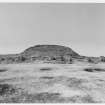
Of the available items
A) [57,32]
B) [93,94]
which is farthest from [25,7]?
[93,94]

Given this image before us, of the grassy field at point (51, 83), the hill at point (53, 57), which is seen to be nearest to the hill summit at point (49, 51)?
the hill at point (53, 57)

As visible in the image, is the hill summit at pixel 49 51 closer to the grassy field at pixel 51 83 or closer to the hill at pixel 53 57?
the hill at pixel 53 57

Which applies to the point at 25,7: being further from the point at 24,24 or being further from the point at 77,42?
the point at 77,42

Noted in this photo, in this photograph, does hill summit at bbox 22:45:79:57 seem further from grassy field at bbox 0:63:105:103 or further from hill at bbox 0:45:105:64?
grassy field at bbox 0:63:105:103

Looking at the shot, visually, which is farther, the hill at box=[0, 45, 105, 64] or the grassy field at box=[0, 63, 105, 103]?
the hill at box=[0, 45, 105, 64]

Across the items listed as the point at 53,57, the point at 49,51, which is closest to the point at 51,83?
the point at 53,57

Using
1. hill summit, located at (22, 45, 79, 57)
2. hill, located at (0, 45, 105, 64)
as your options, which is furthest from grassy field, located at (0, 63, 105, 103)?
hill summit, located at (22, 45, 79, 57)

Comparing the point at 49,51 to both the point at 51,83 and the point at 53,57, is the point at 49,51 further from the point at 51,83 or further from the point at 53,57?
the point at 51,83

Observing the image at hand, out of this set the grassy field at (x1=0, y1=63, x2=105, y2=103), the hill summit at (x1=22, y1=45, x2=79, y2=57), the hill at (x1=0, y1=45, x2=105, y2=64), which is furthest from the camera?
the hill summit at (x1=22, y1=45, x2=79, y2=57)
